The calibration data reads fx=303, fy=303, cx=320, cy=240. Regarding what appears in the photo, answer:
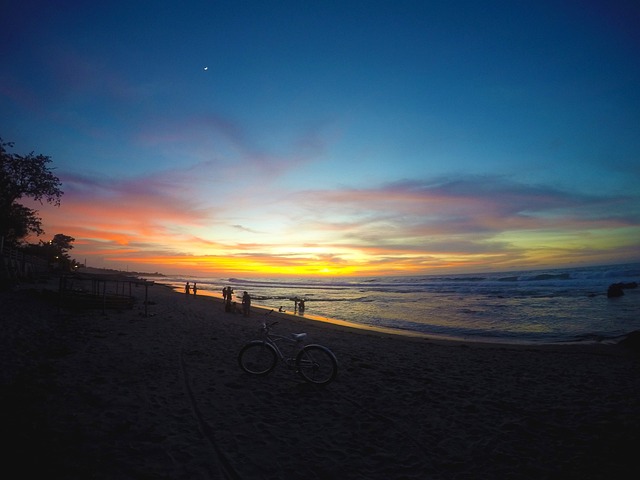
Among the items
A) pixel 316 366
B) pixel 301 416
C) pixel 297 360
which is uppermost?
pixel 297 360

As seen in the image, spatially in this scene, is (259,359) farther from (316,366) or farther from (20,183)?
(20,183)

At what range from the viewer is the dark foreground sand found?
4.75 meters

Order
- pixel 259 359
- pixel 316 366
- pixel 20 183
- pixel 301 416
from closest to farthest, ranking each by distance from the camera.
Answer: pixel 301 416 → pixel 316 366 → pixel 259 359 → pixel 20 183

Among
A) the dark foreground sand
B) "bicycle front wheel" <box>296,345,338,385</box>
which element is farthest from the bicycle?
the dark foreground sand

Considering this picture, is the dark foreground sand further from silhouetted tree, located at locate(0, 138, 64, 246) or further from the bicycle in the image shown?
silhouetted tree, located at locate(0, 138, 64, 246)

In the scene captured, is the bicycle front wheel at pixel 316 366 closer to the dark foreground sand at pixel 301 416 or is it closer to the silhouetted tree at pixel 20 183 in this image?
the dark foreground sand at pixel 301 416

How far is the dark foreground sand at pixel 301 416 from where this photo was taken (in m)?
4.75

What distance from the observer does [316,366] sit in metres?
8.46

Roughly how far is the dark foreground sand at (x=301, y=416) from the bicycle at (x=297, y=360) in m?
0.32

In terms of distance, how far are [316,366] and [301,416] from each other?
191 cm

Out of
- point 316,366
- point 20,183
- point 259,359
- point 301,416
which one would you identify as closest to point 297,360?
point 316,366

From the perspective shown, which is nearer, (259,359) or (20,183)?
(259,359)

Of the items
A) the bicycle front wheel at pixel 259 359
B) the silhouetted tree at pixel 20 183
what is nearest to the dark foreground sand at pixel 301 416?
the bicycle front wheel at pixel 259 359

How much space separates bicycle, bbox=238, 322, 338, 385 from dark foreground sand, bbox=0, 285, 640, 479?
32 cm
